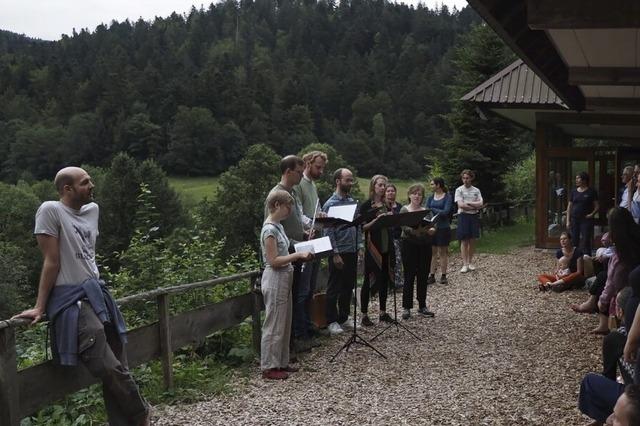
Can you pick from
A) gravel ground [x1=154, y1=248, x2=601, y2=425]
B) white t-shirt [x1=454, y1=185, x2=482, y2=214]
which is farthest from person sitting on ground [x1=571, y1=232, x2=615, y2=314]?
white t-shirt [x1=454, y1=185, x2=482, y2=214]

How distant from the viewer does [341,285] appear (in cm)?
765

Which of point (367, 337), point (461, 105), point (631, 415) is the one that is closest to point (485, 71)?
point (461, 105)

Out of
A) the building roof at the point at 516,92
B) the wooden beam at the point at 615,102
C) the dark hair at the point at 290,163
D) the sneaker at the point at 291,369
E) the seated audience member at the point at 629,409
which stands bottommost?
the sneaker at the point at 291,369

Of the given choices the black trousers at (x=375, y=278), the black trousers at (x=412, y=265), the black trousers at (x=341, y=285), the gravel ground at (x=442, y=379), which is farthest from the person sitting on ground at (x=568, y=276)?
the black trousers at (x=341, y=285)

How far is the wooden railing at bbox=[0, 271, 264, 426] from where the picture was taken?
13.4ft

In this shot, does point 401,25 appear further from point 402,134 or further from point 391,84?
point 402,134

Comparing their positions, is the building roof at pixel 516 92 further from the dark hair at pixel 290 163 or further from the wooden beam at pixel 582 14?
the wooden beam at pixel 582 14

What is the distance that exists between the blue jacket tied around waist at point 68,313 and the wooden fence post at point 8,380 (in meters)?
0.24

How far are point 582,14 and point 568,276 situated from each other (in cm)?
653

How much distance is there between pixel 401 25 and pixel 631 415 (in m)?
106

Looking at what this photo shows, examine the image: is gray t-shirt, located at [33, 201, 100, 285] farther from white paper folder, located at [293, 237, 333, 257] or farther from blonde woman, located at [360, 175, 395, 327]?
blonde woman, located at [360, 175, 395, 327]

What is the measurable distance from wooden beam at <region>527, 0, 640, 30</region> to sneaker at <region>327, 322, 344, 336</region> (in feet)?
13.7

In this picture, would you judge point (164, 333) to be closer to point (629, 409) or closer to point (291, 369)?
point (291, 369)

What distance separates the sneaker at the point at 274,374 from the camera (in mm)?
6102
